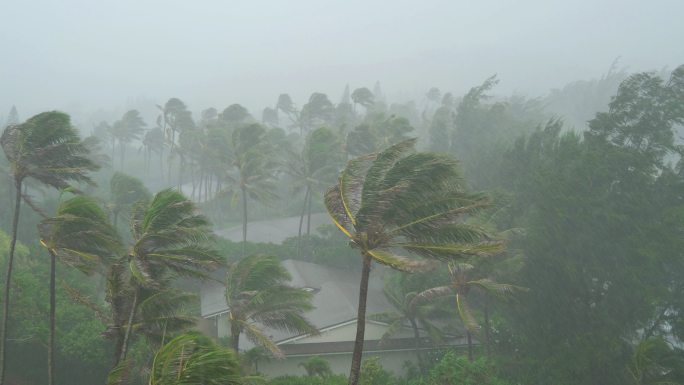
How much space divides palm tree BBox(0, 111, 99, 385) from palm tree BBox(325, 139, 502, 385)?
9.92 metres

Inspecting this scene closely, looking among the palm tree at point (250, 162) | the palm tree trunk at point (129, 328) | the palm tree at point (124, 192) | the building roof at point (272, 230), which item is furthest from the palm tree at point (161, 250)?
the building roof at point (272, 230)

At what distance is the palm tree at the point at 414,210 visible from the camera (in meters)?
9.41

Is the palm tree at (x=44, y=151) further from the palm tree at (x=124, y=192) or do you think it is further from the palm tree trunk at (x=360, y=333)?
the palm tree at (x=124, y=192)

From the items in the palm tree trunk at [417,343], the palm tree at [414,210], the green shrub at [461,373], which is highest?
the palm tree at [414,210]

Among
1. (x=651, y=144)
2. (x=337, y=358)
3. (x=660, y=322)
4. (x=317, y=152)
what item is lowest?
(x=337, y=358)

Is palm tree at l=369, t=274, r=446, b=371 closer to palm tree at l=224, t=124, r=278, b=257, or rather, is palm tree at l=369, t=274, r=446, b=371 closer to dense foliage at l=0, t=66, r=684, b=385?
dense foliage at l=0, t=66, r=684, b=385

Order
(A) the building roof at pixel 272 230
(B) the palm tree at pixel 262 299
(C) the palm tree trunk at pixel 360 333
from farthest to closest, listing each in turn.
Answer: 1. (A) the building roof at pixel 272 230
2. (B) the palm tree at pixel 262 299
3. (C) the palm tree trunk at pixel 360 333

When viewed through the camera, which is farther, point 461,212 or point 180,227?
point 180,227

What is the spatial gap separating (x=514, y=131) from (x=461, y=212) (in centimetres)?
3854

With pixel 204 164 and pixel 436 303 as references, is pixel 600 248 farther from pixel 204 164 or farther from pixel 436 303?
pixel 204 164

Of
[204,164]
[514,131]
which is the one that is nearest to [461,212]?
[514,131]

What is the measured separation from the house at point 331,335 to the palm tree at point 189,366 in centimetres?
1133

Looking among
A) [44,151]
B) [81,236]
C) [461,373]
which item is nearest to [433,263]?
[461,373]

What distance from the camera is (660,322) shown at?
60.0 ft
